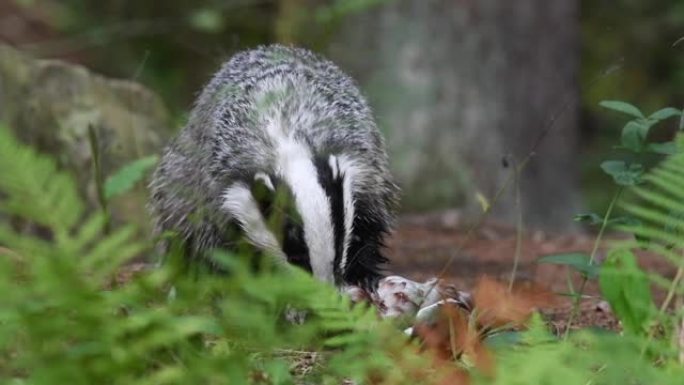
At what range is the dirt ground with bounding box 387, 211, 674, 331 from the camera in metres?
6.26

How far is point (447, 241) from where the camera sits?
25.6 ft

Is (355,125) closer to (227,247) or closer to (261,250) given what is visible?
(227,247)

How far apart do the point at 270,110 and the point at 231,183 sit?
0.97 ft

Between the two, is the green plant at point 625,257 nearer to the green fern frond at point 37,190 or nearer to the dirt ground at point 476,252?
the green fern frond at point 37,190

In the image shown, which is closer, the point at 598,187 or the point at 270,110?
the point at 270,110

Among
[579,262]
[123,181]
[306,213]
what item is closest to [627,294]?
[579,262]

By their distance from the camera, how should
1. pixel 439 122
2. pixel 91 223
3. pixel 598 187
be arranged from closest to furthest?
pixel 91 223
pixel 439 122
pixel 598 187

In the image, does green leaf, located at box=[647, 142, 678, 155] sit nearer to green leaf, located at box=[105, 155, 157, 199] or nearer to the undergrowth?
the undergrowth

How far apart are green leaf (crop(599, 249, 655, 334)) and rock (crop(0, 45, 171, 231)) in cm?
424

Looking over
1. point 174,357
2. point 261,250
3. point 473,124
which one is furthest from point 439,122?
point 174,357

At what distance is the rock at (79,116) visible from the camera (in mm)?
7191

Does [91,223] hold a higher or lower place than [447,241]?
higher

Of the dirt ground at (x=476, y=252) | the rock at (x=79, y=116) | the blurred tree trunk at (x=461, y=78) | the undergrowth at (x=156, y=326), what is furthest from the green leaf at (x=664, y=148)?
the blurred tree trunk at (x=461, y=78)

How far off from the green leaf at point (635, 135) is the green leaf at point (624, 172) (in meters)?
0.05
